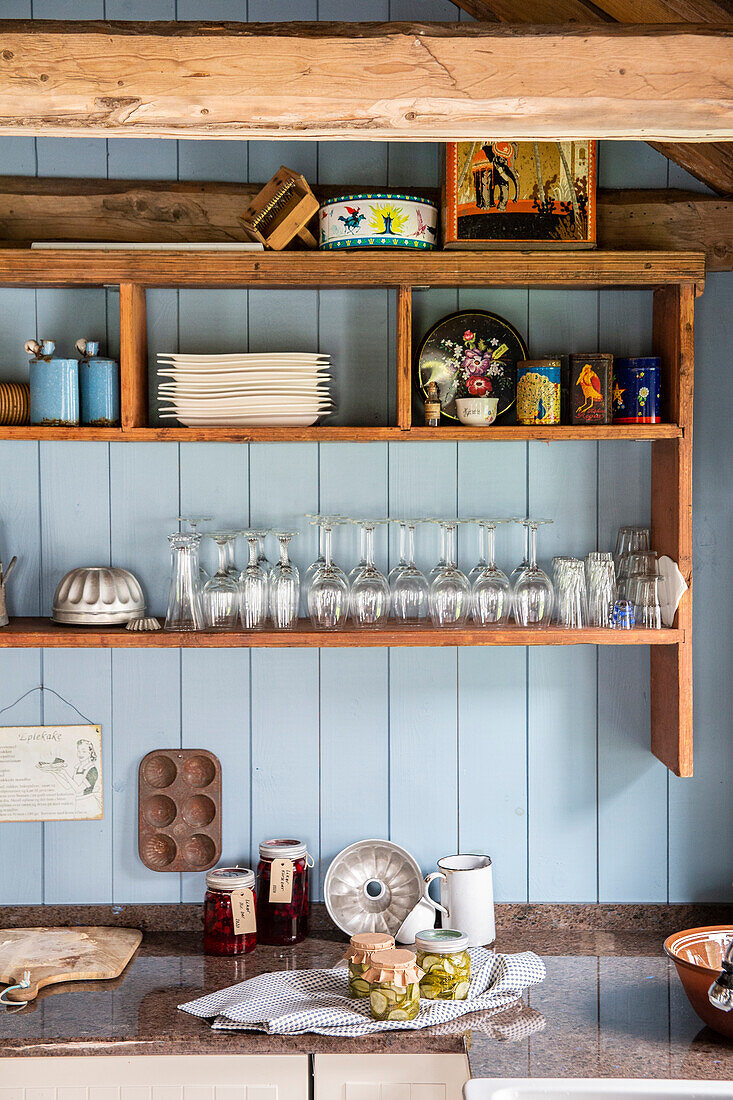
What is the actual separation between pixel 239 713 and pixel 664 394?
119cm

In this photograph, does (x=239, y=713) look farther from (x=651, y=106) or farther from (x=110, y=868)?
(x=651, y=106)

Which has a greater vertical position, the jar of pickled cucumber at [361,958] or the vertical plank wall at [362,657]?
the vertical plank wall at [362,657]

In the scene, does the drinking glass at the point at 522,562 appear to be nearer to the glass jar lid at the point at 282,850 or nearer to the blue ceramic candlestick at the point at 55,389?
the glass jar lid at the point at 282,850

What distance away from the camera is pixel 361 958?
78.4 inches

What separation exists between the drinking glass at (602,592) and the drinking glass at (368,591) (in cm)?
44

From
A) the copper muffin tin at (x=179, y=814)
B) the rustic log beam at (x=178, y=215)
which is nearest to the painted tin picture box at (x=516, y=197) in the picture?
the rustic log beam at (x=178, y=215)

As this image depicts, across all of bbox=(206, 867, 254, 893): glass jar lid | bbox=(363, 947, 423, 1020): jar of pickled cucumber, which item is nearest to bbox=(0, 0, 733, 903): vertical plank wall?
bbox=(206, 867, 254, 893): glass jar lid

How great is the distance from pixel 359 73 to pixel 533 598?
42.8 inches

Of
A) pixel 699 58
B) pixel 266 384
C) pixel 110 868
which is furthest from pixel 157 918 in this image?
pixel 699 58

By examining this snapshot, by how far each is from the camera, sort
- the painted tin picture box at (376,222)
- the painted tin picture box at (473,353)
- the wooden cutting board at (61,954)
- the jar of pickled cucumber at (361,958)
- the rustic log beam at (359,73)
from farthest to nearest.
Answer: the painted tin picture box at (473,353) → the painted tin picture box at (376,222) → the wooden cutting board at (61,954) → the jar of pickled cucumber at (361,958) → the rustic log beam at (359,73)

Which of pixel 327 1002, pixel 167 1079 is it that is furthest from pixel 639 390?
pixel 167 1079

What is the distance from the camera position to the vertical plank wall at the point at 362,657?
242 centimetres

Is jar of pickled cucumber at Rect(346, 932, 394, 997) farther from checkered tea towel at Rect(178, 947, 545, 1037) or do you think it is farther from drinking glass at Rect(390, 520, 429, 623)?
drinking glass at Rect(390, 520, 429, 623)

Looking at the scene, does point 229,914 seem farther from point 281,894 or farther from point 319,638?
point 319,638
